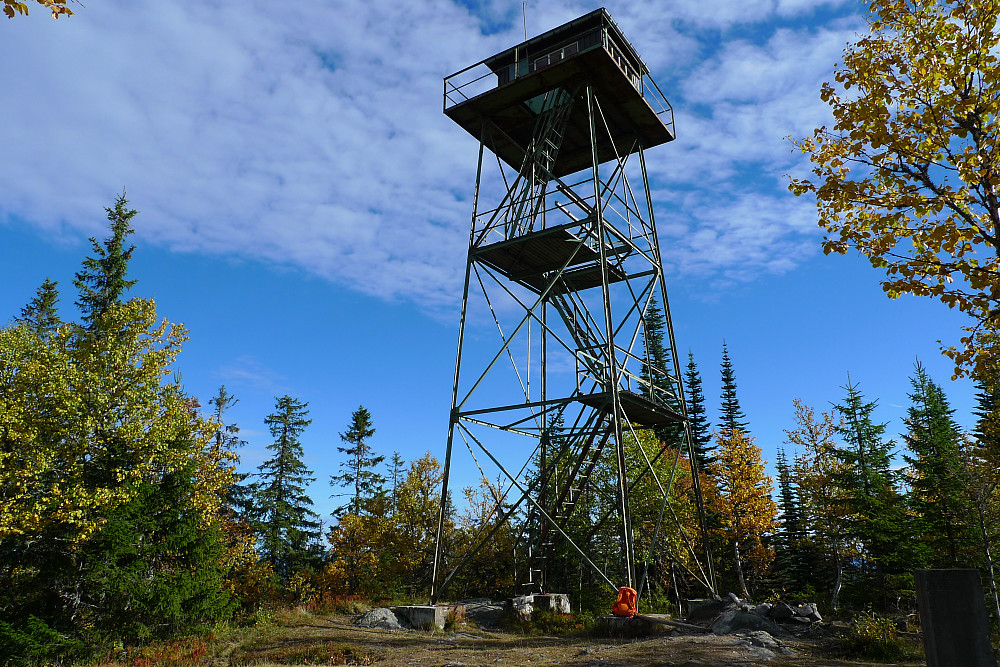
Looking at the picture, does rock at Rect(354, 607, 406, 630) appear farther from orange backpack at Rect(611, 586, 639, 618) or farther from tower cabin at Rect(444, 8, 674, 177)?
tower cabin at Rect(444, 8, 674, 177)

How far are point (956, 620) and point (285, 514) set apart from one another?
130 feet

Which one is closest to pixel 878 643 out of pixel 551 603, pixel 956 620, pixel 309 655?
pixel 956 620

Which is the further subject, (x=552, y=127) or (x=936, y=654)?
(x=552, y=127)

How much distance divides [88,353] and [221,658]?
9.55 meters

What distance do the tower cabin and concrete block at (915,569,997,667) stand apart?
1292 centimetres

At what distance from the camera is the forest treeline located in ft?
52.7

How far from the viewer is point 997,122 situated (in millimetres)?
7941

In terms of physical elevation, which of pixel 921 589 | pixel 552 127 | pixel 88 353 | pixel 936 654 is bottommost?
pixel 936 654

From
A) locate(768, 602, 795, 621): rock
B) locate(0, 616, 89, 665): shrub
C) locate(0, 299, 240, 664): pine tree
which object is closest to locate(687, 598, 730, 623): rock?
locate(768, 602, 795, 621): rock

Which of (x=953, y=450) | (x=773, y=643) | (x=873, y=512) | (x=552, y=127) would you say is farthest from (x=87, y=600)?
(x=953, y=450)

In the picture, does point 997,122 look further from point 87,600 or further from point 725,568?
point 725,568

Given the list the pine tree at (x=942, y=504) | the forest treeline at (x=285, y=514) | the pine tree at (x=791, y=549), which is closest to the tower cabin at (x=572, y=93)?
the forest treeline at (x=285, y=514)

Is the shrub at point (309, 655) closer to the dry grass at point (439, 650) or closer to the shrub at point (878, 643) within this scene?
the dry grass at point (439, 650)

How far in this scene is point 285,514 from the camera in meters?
40.6
